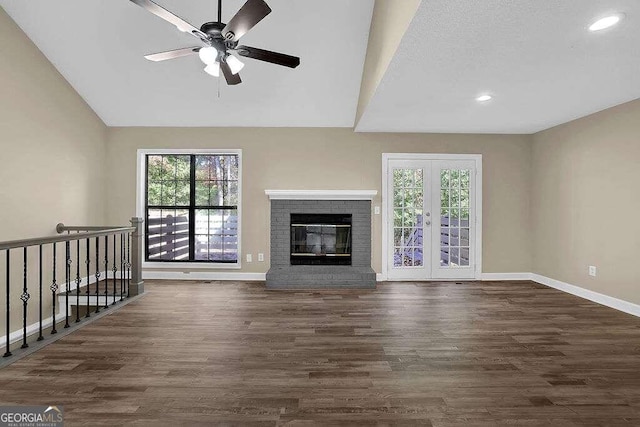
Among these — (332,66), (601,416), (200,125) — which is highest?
(332,66)

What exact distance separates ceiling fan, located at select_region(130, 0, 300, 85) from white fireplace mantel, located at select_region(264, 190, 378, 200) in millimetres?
2442

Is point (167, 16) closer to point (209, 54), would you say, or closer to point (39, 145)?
point (209, 54)

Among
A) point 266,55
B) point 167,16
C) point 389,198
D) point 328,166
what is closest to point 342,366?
point 266,55

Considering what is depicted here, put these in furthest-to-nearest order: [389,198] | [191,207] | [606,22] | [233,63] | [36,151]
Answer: [191,207] < [389,198] < [36,151] < [233,63] < [606,22]

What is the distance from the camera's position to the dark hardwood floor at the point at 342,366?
6.46ft

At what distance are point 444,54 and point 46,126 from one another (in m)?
4.85

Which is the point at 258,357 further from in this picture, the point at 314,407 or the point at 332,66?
the point at 332,66

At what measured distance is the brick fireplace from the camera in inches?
209

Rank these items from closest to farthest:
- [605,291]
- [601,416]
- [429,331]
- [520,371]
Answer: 1. [601,416]
2. [520,371]
3. [429,331]
4. [605,291]

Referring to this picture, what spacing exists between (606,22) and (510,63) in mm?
684

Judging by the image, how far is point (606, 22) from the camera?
2217 millimetres

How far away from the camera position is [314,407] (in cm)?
201

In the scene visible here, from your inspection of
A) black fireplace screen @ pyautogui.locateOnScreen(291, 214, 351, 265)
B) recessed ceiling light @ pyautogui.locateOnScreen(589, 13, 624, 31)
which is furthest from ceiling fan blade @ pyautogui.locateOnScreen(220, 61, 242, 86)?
recessed ceiling light @ pyautogui.locateOnScreen(589, 13, 624, 31)

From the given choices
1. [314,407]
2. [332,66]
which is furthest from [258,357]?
[332,66]
